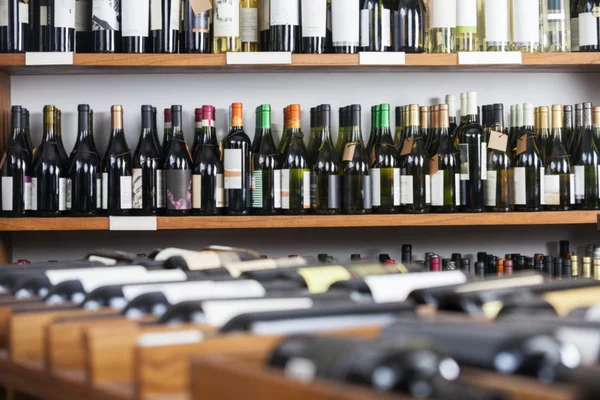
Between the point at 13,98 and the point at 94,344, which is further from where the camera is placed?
the point at 13,98

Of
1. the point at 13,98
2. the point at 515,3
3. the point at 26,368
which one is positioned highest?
the point at 515,3

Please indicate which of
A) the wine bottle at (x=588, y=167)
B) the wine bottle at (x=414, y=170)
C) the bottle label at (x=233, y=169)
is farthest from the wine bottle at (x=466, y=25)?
the bottle label at (x=233, y=169)

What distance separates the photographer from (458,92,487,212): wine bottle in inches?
94.7

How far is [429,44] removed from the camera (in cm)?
242

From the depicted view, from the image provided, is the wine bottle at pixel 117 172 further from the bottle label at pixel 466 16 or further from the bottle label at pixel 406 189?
the bottle label at pixel 466 16

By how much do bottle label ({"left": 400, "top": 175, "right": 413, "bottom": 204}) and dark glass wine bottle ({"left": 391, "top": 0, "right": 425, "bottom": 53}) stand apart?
345mm

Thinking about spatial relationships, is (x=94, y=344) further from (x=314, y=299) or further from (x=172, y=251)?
(x=172, y=251)

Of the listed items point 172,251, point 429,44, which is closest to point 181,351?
point 172,251

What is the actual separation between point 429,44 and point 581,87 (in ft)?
1.84

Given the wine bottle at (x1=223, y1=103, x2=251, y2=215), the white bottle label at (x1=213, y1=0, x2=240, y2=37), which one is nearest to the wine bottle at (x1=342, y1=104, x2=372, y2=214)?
the wine bottle at (x1=223, y1=103, x2=251, y2=215)

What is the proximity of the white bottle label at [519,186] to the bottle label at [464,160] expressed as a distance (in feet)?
0.43

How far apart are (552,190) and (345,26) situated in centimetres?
72

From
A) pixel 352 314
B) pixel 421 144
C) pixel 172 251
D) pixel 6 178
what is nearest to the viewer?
pixel 352 314

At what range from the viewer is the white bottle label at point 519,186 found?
2.39 meters
